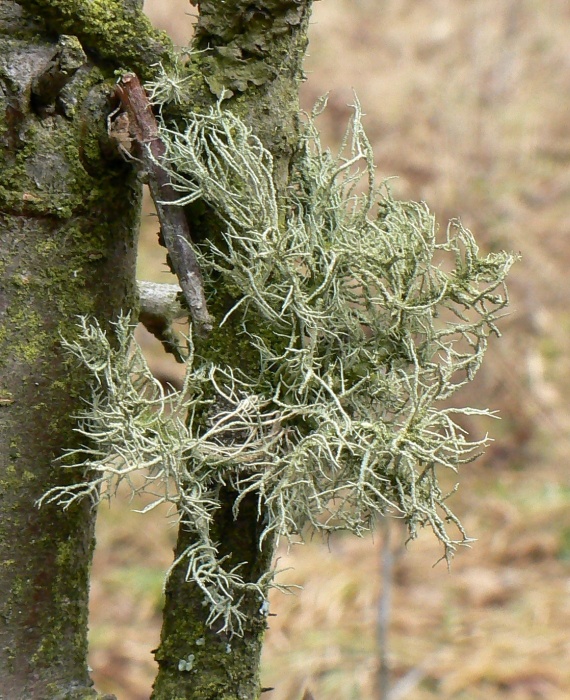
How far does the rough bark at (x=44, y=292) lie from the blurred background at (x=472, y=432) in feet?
0.50

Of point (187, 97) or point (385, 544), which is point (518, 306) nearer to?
point (385, 544)

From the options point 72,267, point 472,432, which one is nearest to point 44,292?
point 72,267

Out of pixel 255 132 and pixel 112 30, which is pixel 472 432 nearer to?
pixel 255 132

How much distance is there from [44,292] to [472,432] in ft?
9.30

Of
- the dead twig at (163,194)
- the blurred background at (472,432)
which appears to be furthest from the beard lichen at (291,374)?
the blurred background at (472,432)

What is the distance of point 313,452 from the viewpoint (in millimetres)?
863

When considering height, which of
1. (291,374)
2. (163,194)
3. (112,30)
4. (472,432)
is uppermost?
(472,432)

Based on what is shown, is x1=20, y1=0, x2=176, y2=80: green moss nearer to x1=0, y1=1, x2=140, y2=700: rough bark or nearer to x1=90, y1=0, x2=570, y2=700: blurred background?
x1=0, y1=1, x2=140, y2=700: rough bark

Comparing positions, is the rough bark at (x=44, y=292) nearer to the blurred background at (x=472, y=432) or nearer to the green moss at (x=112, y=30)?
the green moss at (x=112, y=30)

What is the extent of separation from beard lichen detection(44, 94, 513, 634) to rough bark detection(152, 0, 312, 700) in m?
0.02

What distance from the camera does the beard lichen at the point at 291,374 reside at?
2.81 ft

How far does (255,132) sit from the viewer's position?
935mm

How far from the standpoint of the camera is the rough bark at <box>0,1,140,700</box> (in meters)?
0.85

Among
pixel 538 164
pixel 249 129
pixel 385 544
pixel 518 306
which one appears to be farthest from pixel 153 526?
pixel 538 164
